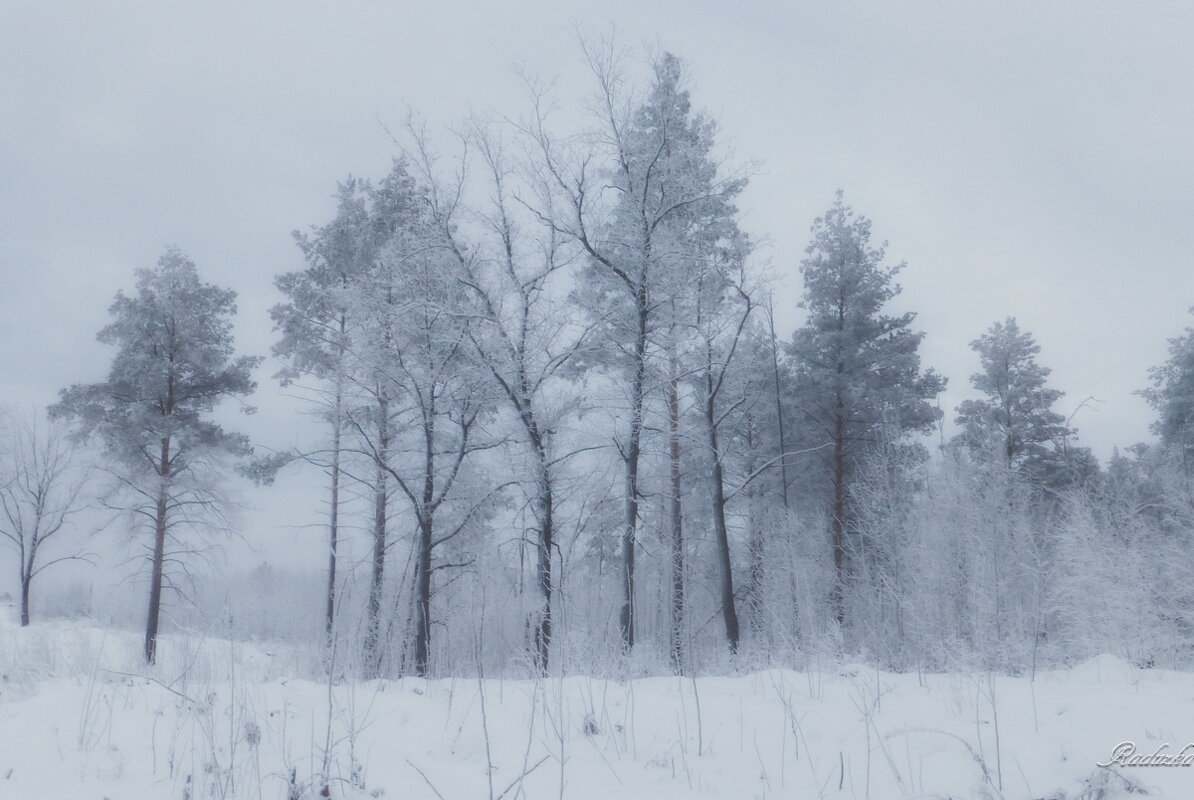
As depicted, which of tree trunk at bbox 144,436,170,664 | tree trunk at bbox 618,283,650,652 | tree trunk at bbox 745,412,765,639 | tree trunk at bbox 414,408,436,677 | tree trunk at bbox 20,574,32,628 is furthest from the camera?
tree trunk at bbox 20,574,32,628

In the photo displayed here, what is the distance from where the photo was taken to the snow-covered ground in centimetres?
390

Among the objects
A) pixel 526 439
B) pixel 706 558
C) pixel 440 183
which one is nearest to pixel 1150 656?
pixel 526 439

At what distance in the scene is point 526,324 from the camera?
1438 centimetres

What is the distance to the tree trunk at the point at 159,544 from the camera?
18156 mm

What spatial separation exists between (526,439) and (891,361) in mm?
12474

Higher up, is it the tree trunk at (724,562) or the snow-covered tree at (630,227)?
the snow-covered tree at (630,227)

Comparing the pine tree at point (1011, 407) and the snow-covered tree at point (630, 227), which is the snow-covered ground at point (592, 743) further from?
the pine tree at point (1011, 407)

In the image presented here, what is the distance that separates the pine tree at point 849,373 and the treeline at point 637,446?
96 mm

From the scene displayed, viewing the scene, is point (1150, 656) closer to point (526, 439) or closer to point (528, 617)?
point (528, 617)

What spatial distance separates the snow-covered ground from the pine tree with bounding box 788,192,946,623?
15.6m

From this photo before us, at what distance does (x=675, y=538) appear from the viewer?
1508 cm

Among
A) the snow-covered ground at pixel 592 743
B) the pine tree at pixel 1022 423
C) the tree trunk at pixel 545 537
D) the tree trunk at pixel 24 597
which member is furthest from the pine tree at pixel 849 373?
the tree trunk at pixel 24 597

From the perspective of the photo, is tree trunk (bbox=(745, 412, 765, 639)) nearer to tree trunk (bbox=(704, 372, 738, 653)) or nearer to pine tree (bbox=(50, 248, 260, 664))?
tree trunk (bbox=(704, 372, 738, 653))

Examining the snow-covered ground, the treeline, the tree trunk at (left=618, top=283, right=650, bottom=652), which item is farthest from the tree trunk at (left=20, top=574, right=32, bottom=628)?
the snow-covered ground
